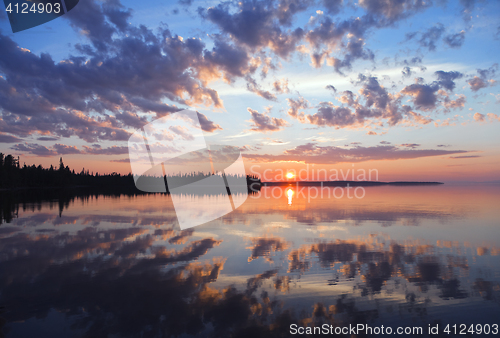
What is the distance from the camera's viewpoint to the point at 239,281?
36.1 ft

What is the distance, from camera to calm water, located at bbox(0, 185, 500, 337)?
26.3ft

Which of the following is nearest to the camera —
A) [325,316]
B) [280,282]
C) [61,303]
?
[325,316]

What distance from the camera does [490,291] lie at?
10.0 meters

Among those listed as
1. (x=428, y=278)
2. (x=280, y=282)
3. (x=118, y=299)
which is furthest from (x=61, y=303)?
(x=428, y=278)

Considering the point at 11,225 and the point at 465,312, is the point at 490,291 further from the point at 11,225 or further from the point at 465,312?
the point at 11,225

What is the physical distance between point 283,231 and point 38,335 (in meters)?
16.0

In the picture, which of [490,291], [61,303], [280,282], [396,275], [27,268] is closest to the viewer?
[61,303]

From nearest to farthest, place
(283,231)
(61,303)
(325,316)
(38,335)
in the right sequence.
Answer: (38,335), (325,316), (61,303), (283,231)

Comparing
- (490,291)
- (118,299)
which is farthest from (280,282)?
(490,291)

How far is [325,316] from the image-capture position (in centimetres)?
830

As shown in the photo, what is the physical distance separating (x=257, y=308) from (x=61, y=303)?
6.05 meters

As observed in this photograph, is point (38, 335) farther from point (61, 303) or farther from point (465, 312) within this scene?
point (465, 312)

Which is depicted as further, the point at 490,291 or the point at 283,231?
the point at 283,231

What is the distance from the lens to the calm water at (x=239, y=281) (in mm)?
8031
